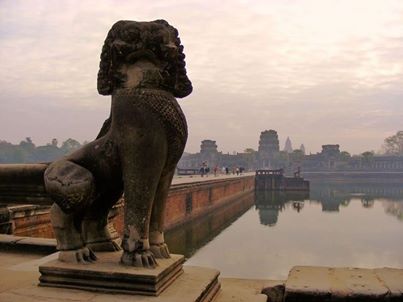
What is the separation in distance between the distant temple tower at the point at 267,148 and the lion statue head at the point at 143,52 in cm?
8777

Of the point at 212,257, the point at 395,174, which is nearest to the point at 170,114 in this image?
the point at 212,257

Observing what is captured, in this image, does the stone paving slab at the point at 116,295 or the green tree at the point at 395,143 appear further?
the green tree at the point at 395,143

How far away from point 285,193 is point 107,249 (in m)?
47.1

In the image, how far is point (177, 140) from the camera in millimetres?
2676

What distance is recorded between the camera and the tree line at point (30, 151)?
2729 inches

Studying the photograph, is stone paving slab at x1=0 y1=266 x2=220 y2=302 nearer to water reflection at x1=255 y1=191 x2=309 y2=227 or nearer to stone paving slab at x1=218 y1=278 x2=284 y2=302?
stone paving slab at x1=218 y1=278 x2=284 y2=302

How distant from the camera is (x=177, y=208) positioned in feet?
61.6

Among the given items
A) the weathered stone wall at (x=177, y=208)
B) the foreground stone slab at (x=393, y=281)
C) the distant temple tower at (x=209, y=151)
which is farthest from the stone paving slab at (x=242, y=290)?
the distant temple tower at (x=209, y=151)

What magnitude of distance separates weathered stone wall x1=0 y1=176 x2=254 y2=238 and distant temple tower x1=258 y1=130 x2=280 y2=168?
44.3m

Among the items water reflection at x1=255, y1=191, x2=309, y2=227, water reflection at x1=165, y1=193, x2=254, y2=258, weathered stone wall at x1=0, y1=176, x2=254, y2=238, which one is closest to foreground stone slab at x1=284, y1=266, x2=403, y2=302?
weathered stone wall at x1=0, y1=176, x2=254, y2=238

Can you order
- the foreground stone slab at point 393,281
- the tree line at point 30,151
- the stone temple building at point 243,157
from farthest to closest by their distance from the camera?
1. the stone temple building at point 243,157
2. the tree line at point 30,151
3. the foreground stone slab at point 393,281

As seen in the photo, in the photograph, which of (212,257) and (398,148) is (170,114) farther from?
(398,148)

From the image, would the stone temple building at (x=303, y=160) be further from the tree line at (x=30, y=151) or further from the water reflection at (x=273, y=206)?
the water reflection at (x=273, y=206)

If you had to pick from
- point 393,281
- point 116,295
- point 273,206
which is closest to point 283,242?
point 393,281
